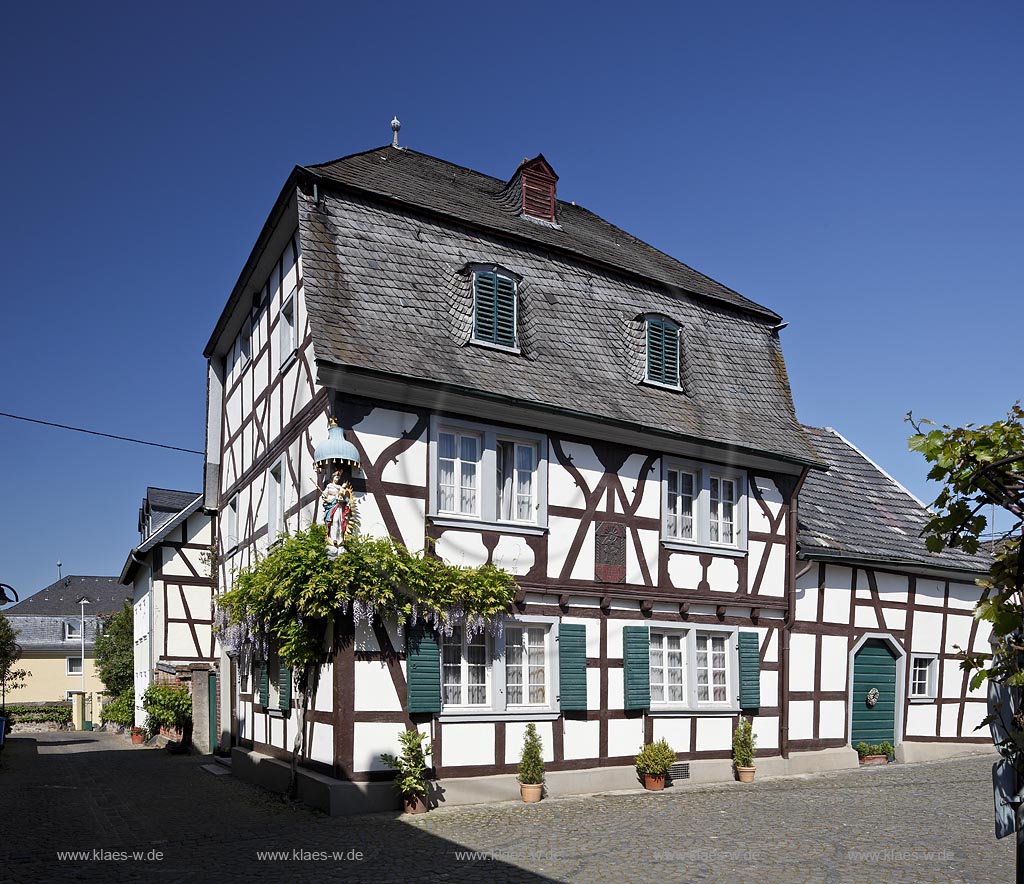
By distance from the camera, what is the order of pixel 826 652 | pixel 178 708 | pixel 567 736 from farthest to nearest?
pixel 178 708 < pixel 826 652 < pixel 567 736

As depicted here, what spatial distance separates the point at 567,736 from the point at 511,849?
4.07 m

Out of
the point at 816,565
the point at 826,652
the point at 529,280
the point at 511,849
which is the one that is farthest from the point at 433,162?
the point at 511,849

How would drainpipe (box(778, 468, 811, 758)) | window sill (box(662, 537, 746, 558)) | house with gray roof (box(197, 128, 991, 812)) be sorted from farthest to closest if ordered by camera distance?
drainpipe (box(778, 468, 811, 758)) < window sill (box(662, 537, 746, 558)) < house with gray roof (box(197, 128, 991, 812))

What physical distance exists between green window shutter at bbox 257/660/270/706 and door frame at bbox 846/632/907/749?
10014mm

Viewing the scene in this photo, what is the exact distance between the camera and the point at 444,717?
1341 centimetres

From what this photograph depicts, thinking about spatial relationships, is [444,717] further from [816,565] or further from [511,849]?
[816,565]

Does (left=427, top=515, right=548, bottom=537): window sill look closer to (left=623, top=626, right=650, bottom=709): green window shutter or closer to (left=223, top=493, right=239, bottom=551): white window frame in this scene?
(left=623, top=626, right=650, bottom=709): green window shutter

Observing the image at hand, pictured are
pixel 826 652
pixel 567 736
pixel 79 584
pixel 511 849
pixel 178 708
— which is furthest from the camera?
pixel 79 584

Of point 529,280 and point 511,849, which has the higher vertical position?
point 529,280

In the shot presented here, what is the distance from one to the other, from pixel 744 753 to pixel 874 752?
397 centimetres

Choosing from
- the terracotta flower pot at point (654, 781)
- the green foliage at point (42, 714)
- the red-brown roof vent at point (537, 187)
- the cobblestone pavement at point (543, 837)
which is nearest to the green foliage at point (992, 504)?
the cobblestone pavement at point (543, 837)

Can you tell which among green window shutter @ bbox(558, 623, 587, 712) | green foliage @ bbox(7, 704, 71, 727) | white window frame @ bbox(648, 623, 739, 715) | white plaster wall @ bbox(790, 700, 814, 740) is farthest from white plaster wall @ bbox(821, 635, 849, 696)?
green foliage @ bbox(7, 704, 71, 727)

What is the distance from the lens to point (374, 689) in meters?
13.0

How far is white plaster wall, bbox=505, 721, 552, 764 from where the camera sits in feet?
45.8
